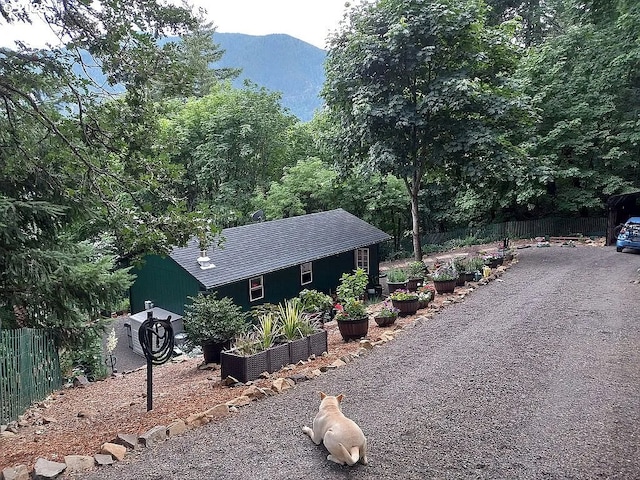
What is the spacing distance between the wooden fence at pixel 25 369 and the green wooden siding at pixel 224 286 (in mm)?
5601

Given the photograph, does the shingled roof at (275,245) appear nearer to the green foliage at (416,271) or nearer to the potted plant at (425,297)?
the green foliage at (416,271)

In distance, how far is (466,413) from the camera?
15.3 ft

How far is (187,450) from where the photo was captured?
418 cm

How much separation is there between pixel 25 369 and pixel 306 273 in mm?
10260

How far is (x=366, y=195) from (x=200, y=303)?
54.2 ft

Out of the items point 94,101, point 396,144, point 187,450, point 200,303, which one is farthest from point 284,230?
point 187,450

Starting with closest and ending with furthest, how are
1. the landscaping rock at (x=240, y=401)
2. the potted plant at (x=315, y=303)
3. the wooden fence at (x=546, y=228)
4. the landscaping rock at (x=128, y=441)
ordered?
the landscaping rock at (x=128, y=441) → the landscaping rock at (x=240, y=401) → the potted plant at (x=315, y=303) → the wooden fence at (x=546, y=228)

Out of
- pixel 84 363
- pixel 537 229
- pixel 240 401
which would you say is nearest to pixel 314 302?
pixel 240 401

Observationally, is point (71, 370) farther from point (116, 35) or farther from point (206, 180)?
point (206, 180)

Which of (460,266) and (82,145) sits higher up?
Result: (82,145)

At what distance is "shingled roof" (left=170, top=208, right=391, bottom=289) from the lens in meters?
13.0

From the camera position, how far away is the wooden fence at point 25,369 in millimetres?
5609

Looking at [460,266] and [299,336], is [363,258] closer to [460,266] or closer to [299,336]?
[460,266]

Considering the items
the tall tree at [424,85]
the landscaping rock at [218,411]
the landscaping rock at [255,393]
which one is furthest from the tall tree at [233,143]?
the landscaping rock at [218,411]
